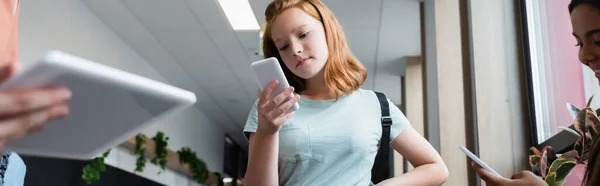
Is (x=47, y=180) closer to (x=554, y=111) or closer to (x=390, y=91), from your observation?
(x=554, y=111)

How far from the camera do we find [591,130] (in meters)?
1.54

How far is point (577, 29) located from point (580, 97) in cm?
95

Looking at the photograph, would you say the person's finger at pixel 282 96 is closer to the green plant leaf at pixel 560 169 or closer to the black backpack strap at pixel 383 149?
the black backpack strap at pixel 383 149

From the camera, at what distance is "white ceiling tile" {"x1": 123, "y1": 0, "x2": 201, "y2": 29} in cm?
458

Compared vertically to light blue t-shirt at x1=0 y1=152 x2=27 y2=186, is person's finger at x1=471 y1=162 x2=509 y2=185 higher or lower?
lower

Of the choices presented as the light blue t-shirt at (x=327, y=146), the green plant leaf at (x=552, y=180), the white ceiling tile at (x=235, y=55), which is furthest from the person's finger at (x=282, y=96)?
the white ceiling tile at (x=235, y=55)

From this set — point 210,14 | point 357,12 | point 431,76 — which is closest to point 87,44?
point 210,14

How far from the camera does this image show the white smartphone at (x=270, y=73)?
112 centimetres

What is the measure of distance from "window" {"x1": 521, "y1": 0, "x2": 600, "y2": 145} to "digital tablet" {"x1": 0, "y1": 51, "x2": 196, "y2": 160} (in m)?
1.59

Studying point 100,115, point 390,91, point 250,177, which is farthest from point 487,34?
point 390,91

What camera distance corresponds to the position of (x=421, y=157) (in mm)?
1499

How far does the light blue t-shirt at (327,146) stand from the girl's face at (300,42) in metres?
0.11

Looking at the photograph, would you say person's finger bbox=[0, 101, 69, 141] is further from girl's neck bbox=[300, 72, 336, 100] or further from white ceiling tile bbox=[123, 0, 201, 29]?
white ceiling tile bbox=[123, 0, 201, 29]

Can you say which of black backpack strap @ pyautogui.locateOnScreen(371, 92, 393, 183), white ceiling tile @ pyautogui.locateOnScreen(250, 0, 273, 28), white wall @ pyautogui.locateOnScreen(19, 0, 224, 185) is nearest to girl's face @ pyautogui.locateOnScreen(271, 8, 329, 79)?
black backpack strap @ pyautogui.locateOnScreen(371, 92, 393, 183)
